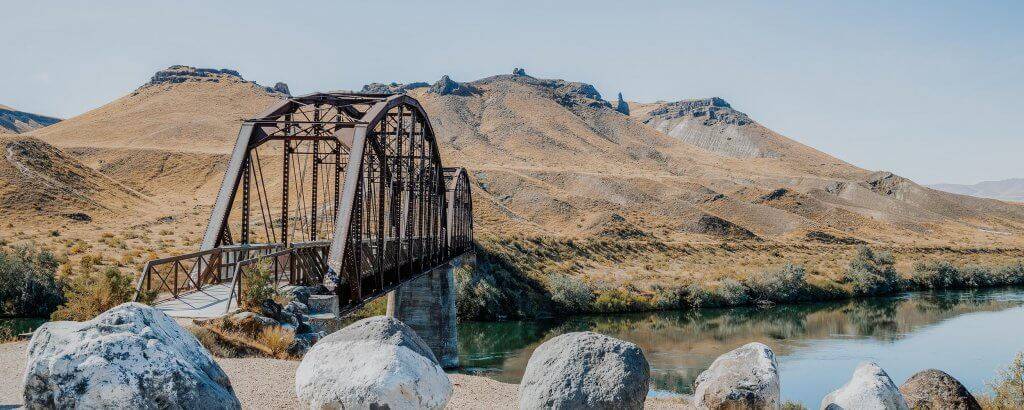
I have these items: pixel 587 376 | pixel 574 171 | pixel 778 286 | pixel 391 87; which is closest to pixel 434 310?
pixel 587 376

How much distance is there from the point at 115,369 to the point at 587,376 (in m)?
6.16

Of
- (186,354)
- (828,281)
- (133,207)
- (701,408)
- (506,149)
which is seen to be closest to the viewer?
(186,354)

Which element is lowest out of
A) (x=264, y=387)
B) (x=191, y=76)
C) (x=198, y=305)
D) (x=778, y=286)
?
(x=778, y=286)

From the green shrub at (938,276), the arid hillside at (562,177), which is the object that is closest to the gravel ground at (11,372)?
the arid hillside at (562,177)

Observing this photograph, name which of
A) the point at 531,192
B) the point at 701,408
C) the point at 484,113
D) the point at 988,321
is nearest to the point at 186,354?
the point at 701,408

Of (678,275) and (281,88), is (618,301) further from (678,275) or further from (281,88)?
(281,88)

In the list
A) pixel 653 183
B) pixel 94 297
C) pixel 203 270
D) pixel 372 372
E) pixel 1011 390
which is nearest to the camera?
pixel 372 372

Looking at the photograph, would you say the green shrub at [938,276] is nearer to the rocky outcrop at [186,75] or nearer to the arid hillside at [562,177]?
the arid hillside at [562,177]

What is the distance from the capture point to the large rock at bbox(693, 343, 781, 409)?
1250 cm

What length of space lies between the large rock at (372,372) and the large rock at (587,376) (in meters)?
2.22

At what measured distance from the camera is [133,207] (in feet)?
209

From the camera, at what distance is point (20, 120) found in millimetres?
168625

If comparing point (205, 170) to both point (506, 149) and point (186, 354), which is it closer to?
point (506, 149)

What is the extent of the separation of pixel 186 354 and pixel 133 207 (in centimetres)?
6400
